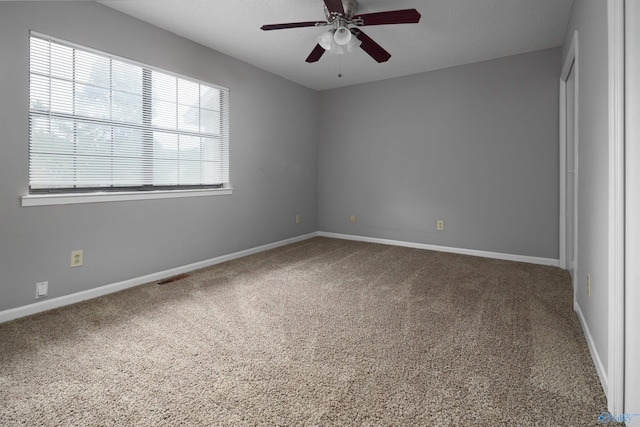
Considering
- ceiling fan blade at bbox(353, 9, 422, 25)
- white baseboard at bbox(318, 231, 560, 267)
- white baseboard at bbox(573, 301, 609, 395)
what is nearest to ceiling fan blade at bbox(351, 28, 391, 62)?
ceiling fan blade at bbox(353, 9, 422, 25)

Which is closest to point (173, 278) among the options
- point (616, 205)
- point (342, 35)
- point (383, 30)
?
point (342, 35)

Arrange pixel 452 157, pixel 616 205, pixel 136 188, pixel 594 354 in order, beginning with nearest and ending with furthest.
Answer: pixel 616 205 → pixel 594 354 → pixel 136 188 → pixel 452 157

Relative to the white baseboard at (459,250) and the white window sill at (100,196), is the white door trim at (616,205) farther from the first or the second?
the white window sill at (100,196)

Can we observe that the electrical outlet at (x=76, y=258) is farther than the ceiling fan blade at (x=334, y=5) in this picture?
Yes

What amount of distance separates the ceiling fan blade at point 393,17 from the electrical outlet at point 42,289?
3005mm

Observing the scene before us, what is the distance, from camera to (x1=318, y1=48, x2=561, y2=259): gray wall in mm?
3650

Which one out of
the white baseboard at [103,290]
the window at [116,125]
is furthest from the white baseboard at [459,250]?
the window at [116,125]

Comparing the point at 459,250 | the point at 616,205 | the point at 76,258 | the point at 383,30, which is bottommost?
the point at 459,250

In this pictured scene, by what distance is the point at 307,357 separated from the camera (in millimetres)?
1773

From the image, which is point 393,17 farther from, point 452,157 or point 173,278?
point 173,278

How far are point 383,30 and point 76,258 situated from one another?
11.0ft

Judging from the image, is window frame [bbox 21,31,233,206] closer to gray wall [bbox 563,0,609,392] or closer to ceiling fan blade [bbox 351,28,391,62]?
ceiling fan blade [bbox 351,28,391,62]

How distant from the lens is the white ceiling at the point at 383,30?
2674 millimetres

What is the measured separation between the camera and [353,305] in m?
2.50
